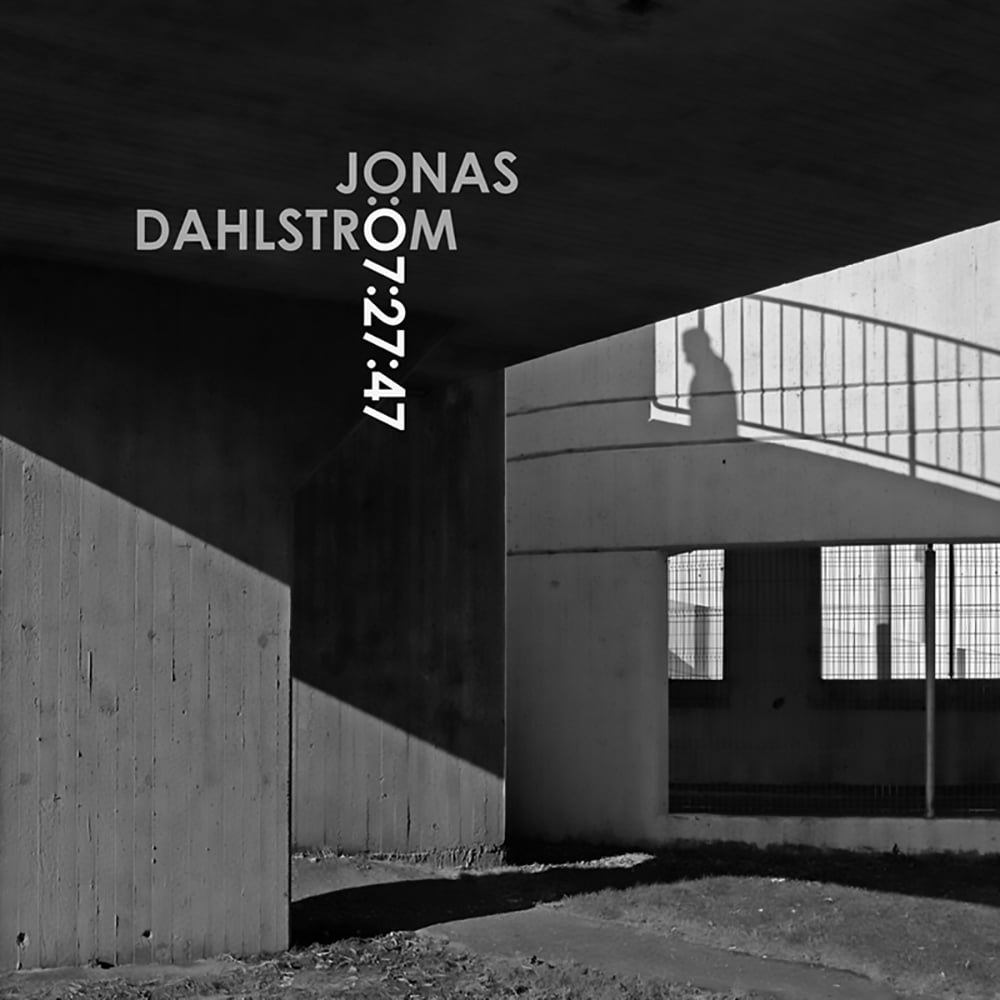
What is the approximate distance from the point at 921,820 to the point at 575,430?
15.6 feet

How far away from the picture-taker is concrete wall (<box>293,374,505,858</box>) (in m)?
13.1

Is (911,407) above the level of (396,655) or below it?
above

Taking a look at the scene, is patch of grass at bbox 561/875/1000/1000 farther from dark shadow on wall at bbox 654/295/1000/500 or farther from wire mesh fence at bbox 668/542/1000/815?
dark shadow on wall at bbox 654/295/1000/500

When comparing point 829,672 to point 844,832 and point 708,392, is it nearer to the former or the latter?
point 844,832

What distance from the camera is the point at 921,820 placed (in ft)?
43.4

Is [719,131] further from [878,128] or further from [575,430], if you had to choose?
[575,430]

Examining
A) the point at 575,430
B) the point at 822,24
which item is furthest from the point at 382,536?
the point at 822,24

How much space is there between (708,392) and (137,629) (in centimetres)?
664

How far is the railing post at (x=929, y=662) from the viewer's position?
1341 centimetres

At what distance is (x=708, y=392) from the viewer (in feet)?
46.3

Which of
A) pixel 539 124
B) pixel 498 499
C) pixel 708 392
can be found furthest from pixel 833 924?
pixel 539 124

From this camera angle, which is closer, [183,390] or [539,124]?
[539,124]

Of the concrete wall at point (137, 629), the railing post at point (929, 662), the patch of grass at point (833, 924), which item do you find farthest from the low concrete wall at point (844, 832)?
the concrete wall at point (137, 629)

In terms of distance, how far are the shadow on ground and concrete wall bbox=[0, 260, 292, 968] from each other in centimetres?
109
